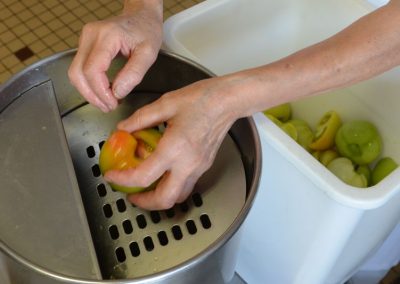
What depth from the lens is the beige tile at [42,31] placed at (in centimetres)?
82

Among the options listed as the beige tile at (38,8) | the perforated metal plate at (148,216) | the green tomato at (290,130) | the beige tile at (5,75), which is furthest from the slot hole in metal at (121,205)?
the beige tile at (38,8)

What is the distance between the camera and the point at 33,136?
42 cm

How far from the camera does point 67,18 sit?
0.84 meters

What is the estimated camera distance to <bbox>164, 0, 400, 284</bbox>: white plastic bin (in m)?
0.46

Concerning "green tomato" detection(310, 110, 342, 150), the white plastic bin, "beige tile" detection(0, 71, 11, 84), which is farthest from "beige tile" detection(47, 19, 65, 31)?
"green tomato" detection(310, 110, 342, 150)

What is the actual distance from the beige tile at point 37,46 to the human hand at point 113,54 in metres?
0.39

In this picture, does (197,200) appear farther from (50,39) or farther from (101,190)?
(50,39)

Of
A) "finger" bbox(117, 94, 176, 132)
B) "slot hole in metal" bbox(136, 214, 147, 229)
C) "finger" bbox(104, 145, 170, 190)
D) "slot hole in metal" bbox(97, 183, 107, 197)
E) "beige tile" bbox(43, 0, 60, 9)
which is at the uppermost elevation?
"finger" bbox(117, 94, 176, 132)

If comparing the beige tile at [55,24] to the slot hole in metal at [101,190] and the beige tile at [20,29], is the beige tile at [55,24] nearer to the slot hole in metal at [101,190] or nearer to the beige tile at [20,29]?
the beige tile at [20,29]

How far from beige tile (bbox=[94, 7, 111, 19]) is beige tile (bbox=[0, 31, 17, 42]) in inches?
4.8

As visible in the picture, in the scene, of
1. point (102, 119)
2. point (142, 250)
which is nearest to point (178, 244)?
point (142, 250)

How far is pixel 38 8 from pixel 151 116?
0.54 meters

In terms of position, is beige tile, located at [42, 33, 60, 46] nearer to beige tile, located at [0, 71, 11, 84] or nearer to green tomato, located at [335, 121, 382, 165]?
beige tile, located at [0, 71, 11, 84]

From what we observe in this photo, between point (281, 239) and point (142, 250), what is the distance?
0.19 m
